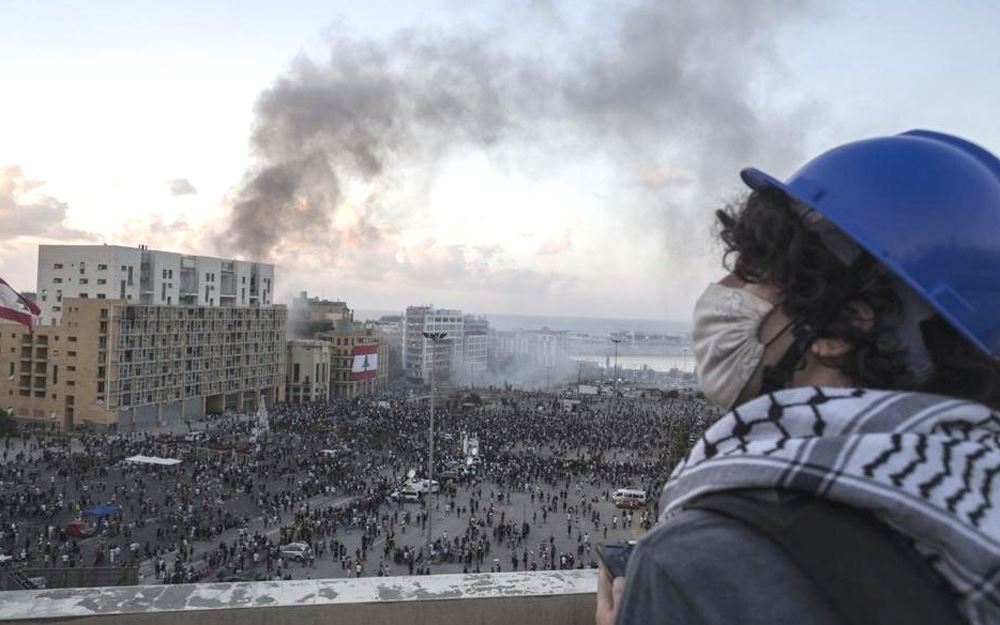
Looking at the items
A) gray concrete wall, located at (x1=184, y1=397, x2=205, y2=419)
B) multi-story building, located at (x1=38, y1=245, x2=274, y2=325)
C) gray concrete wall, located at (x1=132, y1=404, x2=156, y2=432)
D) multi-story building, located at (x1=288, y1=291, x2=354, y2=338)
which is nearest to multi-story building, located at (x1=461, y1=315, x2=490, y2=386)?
multi-story building, located at (x1=288, y1=291, x2=354, y2=338)

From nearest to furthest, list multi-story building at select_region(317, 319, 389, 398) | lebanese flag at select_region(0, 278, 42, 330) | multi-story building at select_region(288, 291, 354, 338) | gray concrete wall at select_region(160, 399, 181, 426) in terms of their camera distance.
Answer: lebanese flag at select_region(0, 278, 42, 330)
gray concrete wall at select_region(160, 399, 181, 426)
multi-story building at select_region(317, 319, 389, 398)
multi-story building at select_region(288, 291, 354, 338)

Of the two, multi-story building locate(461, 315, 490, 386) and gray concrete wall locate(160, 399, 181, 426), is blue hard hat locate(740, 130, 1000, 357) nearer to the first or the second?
gray concrete wall locate(160, 399, 181, 426)

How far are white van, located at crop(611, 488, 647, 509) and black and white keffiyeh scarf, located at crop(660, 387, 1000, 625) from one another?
69.0ft

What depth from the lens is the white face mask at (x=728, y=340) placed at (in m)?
0.99

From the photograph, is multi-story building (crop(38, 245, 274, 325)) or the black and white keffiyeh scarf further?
multi-story building (crop(38, 245, 274, 325))

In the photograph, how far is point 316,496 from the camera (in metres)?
22.0

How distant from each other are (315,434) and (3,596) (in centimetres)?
3137

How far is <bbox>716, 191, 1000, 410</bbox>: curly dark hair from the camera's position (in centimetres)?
91

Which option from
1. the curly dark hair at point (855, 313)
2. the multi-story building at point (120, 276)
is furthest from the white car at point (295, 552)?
the multi-story building at point (120, 276)

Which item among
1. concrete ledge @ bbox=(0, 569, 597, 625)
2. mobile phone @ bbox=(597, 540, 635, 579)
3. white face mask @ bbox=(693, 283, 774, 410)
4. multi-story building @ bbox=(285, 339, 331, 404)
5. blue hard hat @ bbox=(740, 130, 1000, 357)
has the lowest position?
multi-story building @ bbox=(285, 339, 331, 404)

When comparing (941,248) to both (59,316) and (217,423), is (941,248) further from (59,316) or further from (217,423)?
(59,316)

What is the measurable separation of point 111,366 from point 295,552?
21.6 m

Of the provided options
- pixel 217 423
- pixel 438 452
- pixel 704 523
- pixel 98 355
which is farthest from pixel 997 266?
pixel 217 423

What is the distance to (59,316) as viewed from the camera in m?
38.4
